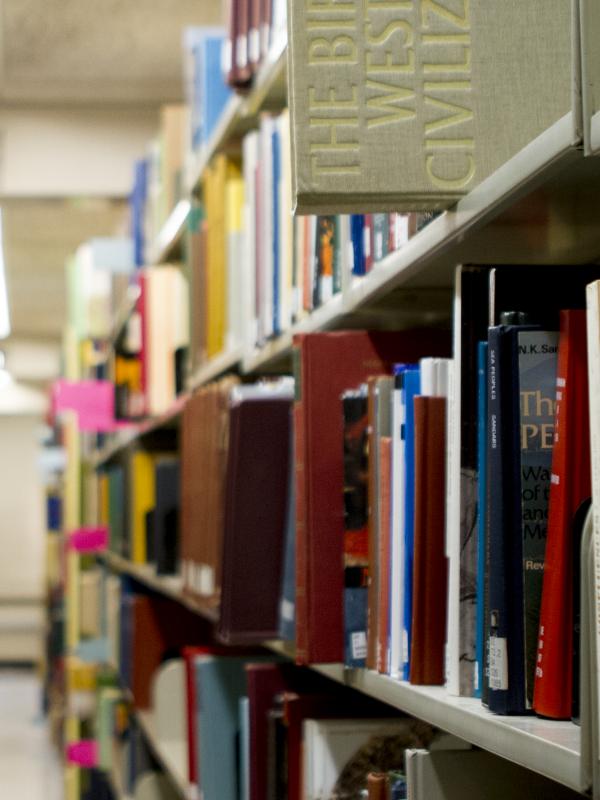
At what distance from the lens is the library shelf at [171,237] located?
2883mm

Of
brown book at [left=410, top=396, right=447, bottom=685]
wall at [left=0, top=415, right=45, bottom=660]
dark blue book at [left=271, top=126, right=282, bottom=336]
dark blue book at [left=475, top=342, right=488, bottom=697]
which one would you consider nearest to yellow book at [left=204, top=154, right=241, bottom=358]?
dark blue book at [left=271, top=126, right=282, bottom=336]

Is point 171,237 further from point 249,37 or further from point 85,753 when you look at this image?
point 85,753

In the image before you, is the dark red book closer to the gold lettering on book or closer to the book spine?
the book spine

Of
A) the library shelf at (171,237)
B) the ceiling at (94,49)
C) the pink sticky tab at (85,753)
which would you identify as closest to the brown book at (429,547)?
the library shelf at (171,237)

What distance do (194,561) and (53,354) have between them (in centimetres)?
871

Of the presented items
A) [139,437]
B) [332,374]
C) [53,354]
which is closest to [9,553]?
[53,354]

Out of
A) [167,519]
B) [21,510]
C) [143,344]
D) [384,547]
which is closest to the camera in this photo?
[384,547]

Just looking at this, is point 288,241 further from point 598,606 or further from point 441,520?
point 598,606

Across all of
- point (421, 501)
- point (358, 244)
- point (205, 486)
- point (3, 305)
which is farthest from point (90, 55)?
point (3, 305)

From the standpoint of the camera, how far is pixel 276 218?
6.13 feet

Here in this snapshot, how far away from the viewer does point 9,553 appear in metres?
12.3

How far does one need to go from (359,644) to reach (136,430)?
7.69 feet

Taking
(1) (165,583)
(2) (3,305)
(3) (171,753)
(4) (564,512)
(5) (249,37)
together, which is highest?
(2) (3,305)

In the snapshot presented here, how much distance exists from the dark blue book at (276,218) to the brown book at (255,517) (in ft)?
0.66
